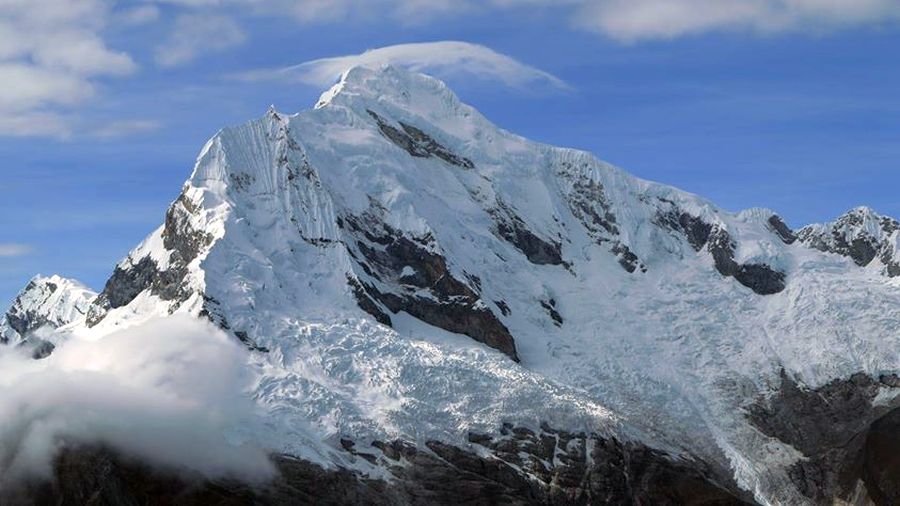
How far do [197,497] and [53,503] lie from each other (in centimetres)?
1489

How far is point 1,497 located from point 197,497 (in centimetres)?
2024

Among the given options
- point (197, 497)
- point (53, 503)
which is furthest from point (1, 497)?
point (197, 497)

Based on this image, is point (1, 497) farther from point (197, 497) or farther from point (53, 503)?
point (197, 497)

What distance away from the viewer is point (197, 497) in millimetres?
199875

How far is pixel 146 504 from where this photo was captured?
655ft

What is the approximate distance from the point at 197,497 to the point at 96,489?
10409mm

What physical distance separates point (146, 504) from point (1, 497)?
590 inches

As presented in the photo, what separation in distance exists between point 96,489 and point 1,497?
9.96 m

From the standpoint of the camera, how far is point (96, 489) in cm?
19888

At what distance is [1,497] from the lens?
19925 centimetres

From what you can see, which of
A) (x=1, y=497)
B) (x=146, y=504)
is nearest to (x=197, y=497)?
(x=146, y=504)

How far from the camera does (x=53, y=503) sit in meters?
199

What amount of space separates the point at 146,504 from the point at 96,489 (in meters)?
5.37

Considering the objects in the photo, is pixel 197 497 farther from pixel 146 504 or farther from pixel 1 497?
pixel 1 497
